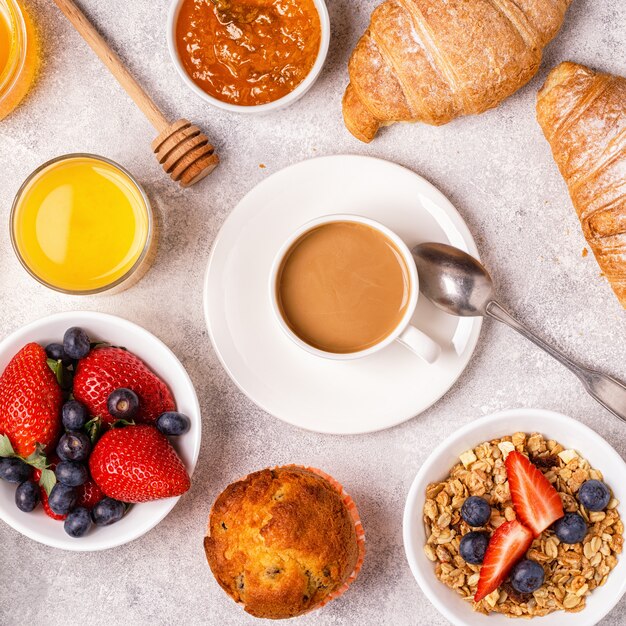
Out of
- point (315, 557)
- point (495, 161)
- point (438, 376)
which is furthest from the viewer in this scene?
point (495, 161)

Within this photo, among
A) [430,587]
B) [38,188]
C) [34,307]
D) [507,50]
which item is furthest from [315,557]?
[507,50]

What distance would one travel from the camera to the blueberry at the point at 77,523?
1806 mm

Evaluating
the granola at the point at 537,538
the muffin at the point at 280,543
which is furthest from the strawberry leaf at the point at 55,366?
the granola at the point at 537,538

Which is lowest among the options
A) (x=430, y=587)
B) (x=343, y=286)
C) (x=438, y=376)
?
(x=430, y=587)

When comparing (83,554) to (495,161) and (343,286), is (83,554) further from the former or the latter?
(495,161)

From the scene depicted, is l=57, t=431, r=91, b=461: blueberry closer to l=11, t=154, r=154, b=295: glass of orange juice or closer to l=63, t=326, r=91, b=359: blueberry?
l=63, t=326, r=91, b=359: blueberry

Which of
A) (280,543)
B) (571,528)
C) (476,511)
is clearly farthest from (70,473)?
(571,528)

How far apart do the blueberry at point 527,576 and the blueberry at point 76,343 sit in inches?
48.0

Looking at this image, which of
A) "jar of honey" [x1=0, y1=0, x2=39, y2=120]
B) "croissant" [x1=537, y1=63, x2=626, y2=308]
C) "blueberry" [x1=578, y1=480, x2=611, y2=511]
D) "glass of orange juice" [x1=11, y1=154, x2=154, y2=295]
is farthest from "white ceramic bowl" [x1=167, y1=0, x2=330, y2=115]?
"blueberry" [x1=578, y1=480, x2=611, y2=511]

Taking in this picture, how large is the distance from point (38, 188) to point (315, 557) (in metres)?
1.18

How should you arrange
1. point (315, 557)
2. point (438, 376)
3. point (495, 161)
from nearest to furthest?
point (315, 557), point (438, 376), point (495, 161)

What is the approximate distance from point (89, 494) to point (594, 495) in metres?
1.29

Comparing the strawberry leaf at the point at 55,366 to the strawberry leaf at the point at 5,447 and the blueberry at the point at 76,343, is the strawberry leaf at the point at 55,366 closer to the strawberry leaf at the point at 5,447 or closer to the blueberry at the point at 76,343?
the blueberry at the point at 76,343

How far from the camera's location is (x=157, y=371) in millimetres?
1931
